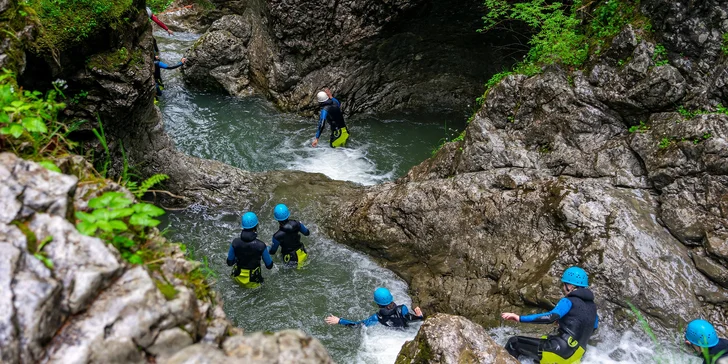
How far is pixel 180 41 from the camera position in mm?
18250

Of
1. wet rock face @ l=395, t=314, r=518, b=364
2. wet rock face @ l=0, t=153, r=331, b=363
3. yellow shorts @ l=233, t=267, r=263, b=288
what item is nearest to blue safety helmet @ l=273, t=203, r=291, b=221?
yellow shorts @ l=233, t=267, r=263, b=288

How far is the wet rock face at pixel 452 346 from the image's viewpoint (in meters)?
4.83

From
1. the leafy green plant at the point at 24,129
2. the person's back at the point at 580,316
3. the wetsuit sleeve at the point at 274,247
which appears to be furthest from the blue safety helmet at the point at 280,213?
the person's back at the point at 580,316

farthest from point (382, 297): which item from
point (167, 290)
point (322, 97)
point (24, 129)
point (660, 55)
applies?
point (322, 97)

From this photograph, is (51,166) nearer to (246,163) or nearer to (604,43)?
(604,43)

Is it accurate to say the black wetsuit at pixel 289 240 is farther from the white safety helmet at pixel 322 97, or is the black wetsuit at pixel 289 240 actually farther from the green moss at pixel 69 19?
the white safety helmet at pixel 322 97

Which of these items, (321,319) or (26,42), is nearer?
(26,42)

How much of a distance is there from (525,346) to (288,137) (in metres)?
8.66

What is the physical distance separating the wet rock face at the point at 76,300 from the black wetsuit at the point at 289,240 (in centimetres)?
472

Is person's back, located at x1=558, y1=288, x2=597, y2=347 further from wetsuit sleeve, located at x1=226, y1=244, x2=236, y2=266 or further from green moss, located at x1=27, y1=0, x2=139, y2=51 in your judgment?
green moss, located at x1=27, y1=0, x2=139, y2=51

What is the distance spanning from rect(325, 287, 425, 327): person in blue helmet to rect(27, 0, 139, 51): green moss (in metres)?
5.25

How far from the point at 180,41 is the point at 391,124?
1002cm

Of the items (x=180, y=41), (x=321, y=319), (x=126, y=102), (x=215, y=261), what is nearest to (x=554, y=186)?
(x=321, y=319)

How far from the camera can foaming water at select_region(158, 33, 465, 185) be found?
37.6ft
